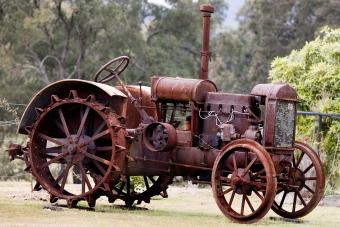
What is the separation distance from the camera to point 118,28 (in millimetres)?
45469

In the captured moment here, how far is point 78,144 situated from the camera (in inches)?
432

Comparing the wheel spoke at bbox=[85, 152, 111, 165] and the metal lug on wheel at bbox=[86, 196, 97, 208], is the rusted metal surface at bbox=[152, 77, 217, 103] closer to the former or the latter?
the wheel spoke at bbox=[85, 152, 111, 165]

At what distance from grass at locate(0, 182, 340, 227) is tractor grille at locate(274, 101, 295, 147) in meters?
1.01

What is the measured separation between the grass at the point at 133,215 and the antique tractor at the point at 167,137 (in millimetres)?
276

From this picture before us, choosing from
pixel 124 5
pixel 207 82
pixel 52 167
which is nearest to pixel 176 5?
pixel 124 5

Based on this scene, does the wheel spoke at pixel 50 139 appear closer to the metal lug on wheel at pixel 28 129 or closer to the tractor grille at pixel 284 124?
the metal lug on wheel at pixel 28 129

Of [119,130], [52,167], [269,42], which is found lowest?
[52,167]

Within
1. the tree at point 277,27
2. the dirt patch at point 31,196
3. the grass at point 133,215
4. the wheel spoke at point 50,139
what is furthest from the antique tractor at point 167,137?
the tree at point 277,27

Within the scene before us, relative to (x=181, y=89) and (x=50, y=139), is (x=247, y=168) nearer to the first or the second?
(x=181, y=89)

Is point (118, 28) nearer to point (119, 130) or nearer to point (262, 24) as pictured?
point (262, 24)

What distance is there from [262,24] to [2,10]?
14.6 meters

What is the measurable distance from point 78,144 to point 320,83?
914 centimetres

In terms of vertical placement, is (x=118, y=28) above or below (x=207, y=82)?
above

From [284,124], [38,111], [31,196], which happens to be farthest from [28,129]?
[284,124]
